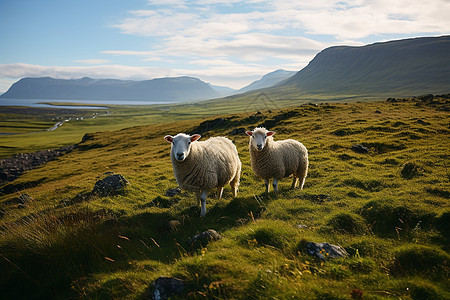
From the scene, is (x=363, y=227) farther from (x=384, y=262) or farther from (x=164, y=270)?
(x=164, y=270)

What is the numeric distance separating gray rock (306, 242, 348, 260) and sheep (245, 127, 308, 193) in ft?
17.4

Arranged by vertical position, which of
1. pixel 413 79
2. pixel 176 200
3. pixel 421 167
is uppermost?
pixel 413 79

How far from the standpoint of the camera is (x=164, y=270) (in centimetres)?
530

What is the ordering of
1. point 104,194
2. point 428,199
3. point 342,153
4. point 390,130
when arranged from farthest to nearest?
point 390,130
point 342,153
point 104,194
point 428,199

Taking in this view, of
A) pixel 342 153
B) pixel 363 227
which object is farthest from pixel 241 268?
pixel 342 153

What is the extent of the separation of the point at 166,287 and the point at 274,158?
777 cm

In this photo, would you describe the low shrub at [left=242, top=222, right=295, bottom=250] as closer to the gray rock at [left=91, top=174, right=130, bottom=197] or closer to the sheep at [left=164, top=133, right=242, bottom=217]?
the sheep at [left=164, top=133, right=242, bottom=217]

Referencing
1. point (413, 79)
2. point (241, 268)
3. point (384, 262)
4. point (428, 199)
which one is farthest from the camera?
point (413, 79)

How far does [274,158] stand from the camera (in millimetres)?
11375

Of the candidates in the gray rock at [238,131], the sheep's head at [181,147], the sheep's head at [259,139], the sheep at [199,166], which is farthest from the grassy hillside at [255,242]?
the gray rock at [238,131]

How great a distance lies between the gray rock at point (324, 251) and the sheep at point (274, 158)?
17.4 feet

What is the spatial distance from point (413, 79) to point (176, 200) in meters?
240

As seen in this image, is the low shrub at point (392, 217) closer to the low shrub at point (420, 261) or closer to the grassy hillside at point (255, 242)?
the grassy hillside at point (255, 242)

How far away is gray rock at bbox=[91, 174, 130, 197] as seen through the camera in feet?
40.4
